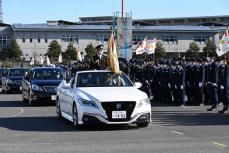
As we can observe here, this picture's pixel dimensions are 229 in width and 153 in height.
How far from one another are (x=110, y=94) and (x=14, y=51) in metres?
77.4

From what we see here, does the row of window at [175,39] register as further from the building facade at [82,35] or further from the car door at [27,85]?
the car door at [27,85]

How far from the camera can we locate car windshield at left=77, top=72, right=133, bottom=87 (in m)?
14.4

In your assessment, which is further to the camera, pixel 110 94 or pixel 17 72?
pixel 17 72

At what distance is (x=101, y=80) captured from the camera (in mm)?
14531

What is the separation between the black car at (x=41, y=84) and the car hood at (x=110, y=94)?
751cm

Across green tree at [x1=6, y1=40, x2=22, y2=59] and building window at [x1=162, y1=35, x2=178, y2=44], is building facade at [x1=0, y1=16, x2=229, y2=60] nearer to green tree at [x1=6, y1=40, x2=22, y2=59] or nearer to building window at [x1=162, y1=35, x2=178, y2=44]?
building window at [x1=162, y1=35, x2=178, y2=44]

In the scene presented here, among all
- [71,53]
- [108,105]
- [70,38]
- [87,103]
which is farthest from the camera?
[70,38]

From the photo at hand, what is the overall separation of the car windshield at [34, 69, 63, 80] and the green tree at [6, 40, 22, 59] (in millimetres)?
65975

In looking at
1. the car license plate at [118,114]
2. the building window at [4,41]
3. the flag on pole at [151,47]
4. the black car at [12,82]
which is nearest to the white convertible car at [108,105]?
the car license plate at [118,114]

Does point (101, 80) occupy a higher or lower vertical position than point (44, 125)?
higher

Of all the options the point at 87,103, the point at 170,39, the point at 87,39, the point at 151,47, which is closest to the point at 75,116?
the point at 87,103

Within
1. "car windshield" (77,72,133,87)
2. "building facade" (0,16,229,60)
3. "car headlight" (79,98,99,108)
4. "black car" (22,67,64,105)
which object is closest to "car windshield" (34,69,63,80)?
"black car" (22,67,64,105)

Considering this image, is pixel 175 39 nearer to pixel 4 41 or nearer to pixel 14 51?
pixel 14 51

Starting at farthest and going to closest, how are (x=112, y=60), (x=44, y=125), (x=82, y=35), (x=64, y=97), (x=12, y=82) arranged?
(x=82, y=35)
(x=12, y=82)
(x=112, y=60)
(x=64, y=97)
(x=44, y=125)
